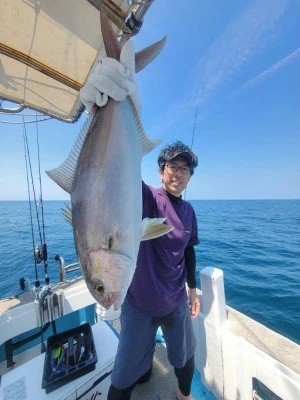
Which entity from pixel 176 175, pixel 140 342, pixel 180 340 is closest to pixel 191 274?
pixel 180 340

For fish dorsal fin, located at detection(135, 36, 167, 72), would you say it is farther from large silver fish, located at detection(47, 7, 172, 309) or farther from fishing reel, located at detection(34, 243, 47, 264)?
fishing reel, located at detection(34, 243, 47, 264)

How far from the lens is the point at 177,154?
5.51ft

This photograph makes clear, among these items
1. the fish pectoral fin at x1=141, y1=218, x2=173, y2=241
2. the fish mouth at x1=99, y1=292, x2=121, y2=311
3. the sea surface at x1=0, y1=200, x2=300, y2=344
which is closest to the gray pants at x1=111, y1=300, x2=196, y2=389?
the fish mouth at x1=99, y1=292, x2=121, y2=311

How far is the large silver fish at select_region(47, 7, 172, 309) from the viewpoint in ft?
3.11

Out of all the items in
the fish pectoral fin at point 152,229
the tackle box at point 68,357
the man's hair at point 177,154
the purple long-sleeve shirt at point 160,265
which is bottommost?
the tackle box at point 68,357

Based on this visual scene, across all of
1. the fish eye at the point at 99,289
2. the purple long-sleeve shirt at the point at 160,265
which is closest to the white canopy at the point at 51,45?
the purple long-sleeve shirt at the point at 160,265

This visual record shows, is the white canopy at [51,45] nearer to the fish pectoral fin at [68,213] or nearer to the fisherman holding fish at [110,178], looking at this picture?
the fisherman holding fish at [110,178]

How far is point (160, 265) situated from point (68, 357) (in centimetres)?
118

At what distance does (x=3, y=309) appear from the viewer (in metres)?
2.78

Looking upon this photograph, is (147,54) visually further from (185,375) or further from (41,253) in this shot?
(41,253)

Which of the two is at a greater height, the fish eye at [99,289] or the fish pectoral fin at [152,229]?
the fish pectoral fin at [152,229]

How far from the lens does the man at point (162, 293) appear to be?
1613 millimetres

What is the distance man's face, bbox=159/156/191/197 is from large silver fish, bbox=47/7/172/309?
0.67 metres

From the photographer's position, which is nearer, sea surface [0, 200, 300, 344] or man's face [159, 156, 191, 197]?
man's face [159, 156, 191, 197]
